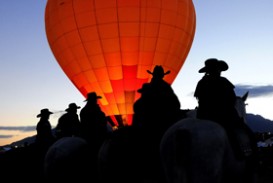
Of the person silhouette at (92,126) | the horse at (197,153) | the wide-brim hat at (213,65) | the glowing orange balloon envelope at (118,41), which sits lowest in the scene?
the horse at (197,153)

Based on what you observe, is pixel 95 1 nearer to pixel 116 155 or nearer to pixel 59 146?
pixel 59 146

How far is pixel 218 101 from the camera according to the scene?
18.4 feet

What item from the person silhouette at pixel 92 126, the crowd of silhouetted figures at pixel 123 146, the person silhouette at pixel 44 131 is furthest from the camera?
the person silhouette at pixel 44 131

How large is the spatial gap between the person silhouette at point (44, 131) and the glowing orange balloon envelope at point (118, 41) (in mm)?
11229

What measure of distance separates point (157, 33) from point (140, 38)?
0.96 m

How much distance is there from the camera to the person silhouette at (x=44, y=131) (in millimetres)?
11164

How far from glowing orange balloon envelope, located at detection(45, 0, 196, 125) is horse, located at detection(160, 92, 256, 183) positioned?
57.0 ft

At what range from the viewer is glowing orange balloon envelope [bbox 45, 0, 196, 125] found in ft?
71.8

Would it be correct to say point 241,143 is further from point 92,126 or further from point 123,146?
point 92,126

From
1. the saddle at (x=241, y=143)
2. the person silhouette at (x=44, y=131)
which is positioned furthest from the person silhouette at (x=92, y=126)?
the saddle at (x=241, y=143)

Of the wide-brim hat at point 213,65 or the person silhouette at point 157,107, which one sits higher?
the wide-brim hat at point 213,65

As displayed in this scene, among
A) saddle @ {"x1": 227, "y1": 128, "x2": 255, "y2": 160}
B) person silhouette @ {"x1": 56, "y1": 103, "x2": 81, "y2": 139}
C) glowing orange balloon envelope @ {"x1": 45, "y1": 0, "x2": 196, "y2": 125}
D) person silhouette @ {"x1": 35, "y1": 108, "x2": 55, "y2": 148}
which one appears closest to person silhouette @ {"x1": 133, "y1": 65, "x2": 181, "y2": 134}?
saddle @ {"x1": 227, "y1": 128, "x2": 255, "y2": 160}

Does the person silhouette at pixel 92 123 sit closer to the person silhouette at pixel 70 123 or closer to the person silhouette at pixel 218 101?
the person silhouette at pixel 70 123

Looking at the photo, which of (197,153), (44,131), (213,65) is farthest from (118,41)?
(197,153)
